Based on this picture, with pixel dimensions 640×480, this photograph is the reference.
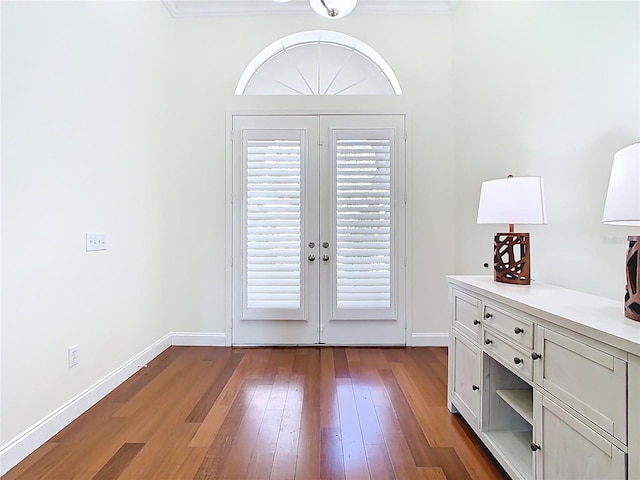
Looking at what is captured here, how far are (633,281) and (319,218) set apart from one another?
8.06ft

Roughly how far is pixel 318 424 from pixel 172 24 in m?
3.65

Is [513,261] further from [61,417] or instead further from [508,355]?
[61,417]

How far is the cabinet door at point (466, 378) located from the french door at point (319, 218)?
1233 mm

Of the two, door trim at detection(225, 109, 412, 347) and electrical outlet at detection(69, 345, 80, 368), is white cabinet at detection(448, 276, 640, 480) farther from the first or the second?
electrical outlet at detection(69, 345, 80, 368)

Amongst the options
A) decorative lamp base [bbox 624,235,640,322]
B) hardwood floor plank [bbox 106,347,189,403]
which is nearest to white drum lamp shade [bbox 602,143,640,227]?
decorative lamp base [bbox 624,235,640,322]

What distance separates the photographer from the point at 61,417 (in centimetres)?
202

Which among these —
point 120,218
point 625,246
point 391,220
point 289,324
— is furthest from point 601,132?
point 120,218

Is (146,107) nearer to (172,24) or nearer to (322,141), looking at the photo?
(172,24)

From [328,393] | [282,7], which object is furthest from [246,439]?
[282,7]

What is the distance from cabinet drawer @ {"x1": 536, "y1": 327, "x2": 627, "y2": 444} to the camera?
1.02 meters

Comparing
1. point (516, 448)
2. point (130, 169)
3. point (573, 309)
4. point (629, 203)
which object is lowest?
point (516, 448)

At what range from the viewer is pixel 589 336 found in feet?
3.67

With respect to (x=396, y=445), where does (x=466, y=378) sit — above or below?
above

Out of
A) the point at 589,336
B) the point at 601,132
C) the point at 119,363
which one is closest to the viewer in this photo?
the point at 589,336
